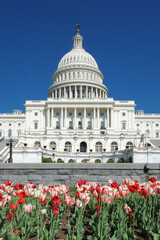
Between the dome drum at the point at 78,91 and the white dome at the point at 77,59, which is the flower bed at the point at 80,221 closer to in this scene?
the dome drum at the point at 78,91

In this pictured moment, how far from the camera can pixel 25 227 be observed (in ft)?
15.6

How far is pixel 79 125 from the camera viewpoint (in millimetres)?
81000

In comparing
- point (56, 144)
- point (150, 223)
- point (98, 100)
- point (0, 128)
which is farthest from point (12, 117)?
point (150, 223)

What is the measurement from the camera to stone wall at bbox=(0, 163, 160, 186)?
417 inches

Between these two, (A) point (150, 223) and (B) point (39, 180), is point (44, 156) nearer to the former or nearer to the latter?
(B) point (39, 180)

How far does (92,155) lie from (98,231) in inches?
1794

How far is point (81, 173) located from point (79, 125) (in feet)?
231

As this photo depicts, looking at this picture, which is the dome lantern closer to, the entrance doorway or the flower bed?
the entrance doorway

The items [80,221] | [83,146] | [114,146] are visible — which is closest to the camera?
[80,221]

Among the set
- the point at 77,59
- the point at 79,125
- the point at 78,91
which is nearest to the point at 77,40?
the point at 77,59

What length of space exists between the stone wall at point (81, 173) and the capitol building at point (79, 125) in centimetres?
2492

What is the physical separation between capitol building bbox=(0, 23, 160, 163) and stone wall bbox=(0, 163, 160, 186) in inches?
981

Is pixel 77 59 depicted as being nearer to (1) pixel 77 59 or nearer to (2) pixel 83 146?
(1) pixel 77 59

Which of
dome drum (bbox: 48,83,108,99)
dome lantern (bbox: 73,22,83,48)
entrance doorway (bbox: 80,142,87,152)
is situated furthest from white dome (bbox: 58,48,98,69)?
entrance doorway (bbox: 80,142,87,152)
